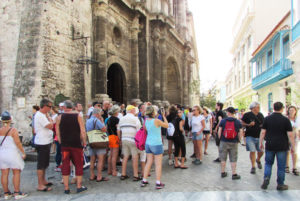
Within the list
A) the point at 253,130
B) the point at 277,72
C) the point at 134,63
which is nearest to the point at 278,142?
the point at 253,130

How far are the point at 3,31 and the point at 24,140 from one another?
14.9 feet

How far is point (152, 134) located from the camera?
16.4 ft

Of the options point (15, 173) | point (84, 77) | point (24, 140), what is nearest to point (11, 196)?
point (15, 173)

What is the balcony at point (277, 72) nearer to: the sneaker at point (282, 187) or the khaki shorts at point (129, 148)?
the sneaker at point (282, 187)

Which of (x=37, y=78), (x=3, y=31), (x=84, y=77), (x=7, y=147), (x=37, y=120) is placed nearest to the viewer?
(x=7, y=147)

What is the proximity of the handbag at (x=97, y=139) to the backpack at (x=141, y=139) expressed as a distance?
71 cm

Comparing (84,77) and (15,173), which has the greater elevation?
(84,77)

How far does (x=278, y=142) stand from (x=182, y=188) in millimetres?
2077

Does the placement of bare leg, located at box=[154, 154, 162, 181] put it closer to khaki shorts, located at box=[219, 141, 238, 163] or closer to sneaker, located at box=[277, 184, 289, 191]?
khaki shorts, located at box=[219, 141, 238, 163]

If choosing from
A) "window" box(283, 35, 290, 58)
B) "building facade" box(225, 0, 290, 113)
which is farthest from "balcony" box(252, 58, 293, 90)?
"building facade" box(225, 0, 290, 113)

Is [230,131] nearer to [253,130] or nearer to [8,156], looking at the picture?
[253,130]

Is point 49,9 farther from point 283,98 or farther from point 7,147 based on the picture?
point 283,98

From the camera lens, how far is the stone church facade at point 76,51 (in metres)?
8.88

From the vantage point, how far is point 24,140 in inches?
347
